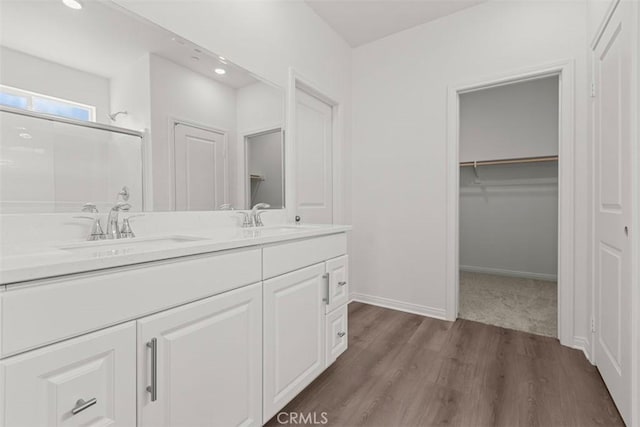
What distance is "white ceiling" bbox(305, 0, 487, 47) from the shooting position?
2375 millimetres

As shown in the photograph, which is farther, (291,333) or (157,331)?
(291,333)

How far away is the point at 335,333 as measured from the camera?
1.66 metres

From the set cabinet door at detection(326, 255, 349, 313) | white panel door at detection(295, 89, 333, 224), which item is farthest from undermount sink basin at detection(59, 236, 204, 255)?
white panel door at detection(295, 89, 333, 224)

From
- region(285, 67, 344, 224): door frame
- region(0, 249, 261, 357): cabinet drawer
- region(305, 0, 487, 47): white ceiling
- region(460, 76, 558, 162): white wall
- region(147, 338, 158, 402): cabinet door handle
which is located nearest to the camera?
region(0, 249, 261, 357): cabinet drawer

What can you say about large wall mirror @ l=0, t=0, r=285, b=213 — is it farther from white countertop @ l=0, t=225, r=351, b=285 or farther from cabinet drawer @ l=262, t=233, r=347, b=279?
cabinet drawer @ l=262, t=233, r=347, b=279

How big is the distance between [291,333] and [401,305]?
1709 mm

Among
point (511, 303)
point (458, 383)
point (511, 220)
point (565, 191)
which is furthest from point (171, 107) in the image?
point (511, 220)

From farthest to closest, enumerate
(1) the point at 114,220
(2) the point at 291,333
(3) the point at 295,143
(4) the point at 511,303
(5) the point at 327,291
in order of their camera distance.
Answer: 1. (4) the point at 511,303
2. (3) the point at 295,143
3. (5) the point at 327,291
4. (2) the point at 291,333
5. (1) the point at 114,220

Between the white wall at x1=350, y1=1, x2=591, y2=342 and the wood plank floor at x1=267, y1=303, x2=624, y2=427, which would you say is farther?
the white wall at x1=350, y1=1, x2=591, y2=342

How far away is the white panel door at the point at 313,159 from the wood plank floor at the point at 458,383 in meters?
1.08

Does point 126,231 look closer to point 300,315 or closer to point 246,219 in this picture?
point 246,219

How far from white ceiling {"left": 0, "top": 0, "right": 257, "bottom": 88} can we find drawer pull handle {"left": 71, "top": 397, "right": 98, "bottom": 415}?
3.80ft

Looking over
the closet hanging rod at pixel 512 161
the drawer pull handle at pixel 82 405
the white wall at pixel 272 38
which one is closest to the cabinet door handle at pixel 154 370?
the drawer pull handle at pixel 82 405

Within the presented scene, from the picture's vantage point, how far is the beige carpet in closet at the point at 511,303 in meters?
2.40
